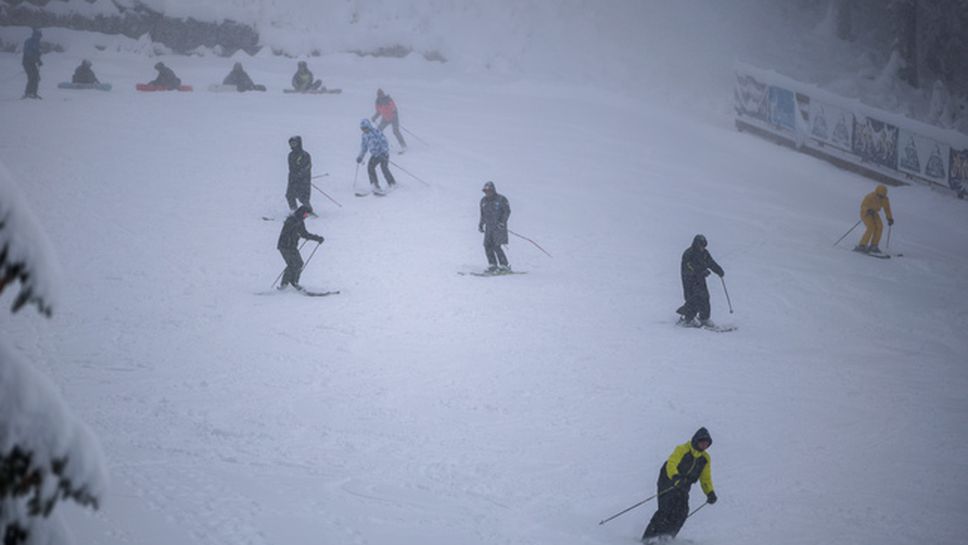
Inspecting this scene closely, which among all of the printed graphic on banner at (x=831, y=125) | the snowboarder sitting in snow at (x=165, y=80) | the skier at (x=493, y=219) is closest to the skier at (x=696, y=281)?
the skier at (x=493, y=219)

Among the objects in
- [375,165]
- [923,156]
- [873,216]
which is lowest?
[375,165]

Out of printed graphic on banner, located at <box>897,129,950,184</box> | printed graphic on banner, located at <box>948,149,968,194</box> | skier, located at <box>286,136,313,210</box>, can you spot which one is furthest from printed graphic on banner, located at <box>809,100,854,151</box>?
skier, located at <box>286,136,313,210</box>

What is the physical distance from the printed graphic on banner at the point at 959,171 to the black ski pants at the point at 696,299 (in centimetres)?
1584

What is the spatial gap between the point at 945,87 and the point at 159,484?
39745 mm

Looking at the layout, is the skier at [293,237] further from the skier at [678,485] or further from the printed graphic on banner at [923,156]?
the printed graphic on banner at [923,156]

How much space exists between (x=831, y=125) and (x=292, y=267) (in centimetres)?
2151

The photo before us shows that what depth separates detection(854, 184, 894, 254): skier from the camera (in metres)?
17.9

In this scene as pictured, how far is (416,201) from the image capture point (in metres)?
19.2

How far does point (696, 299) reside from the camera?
1326cm

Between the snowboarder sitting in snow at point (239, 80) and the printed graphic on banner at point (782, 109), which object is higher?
the printed graphic on banner at point (782, 109)

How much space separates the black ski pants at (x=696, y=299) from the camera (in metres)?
13.2

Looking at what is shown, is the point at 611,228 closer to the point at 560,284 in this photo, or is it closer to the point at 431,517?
the point at 560,284

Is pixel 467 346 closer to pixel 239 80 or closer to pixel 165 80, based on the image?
pixel 239 80

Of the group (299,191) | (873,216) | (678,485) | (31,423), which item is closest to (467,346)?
(678,485)
